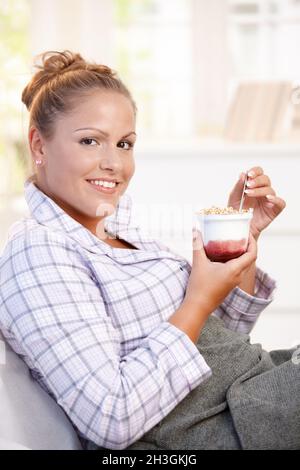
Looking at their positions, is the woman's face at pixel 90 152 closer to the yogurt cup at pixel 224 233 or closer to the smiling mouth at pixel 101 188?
the smiling mouth at pixel 101 188

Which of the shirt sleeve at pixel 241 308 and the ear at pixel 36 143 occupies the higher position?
the ear at pixel 36 143

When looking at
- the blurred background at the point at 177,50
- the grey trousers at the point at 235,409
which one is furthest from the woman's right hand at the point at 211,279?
the blurred background at the point at 177,50

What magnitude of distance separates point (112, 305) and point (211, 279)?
0.19 m

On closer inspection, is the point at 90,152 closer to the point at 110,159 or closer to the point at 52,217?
the point at 110,159

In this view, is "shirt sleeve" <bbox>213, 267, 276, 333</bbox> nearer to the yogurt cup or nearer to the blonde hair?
the yogurt cup

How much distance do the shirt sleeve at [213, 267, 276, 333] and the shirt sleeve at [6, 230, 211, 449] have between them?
15.9 inches

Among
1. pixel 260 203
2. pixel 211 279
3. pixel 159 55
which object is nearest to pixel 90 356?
pixel 211 279

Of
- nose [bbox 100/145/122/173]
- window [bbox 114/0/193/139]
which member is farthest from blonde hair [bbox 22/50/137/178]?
window [bbox 114/0/193/139]

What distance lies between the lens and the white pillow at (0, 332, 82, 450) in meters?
1.30

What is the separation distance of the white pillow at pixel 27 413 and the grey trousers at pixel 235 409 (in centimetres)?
14

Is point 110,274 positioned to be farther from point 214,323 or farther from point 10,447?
point 10,447

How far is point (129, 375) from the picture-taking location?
1.27 m

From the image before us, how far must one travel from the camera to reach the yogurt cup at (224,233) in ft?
4.63

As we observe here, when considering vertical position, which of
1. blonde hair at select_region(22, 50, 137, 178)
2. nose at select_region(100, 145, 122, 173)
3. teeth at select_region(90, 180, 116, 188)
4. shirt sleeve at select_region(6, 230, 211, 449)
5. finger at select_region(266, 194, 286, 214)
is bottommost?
shirt sleeve at select_region(6, 230, 211, 449)
